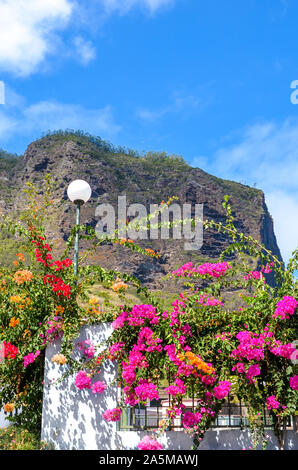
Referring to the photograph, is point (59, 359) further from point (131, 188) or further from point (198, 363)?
point (131, 188)

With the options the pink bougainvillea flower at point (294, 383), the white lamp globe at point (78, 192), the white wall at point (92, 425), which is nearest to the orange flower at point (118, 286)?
the white wall at point (92, 425)

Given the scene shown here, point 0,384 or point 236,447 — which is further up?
point 0,384

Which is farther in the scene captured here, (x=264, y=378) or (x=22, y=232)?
(x=22, y=232)

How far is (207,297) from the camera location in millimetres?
6453

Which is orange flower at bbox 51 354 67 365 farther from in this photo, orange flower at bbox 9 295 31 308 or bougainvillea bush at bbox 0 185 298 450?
orange flower at bbox 9 295 31 308

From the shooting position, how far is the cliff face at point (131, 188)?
344 feet

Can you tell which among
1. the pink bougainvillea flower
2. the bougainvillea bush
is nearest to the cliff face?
the bougainvillea bush

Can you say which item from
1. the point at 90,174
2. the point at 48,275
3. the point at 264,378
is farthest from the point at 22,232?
the point at 90,174

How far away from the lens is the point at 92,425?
20.4 feet

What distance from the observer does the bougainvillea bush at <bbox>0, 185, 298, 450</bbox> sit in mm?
5852
